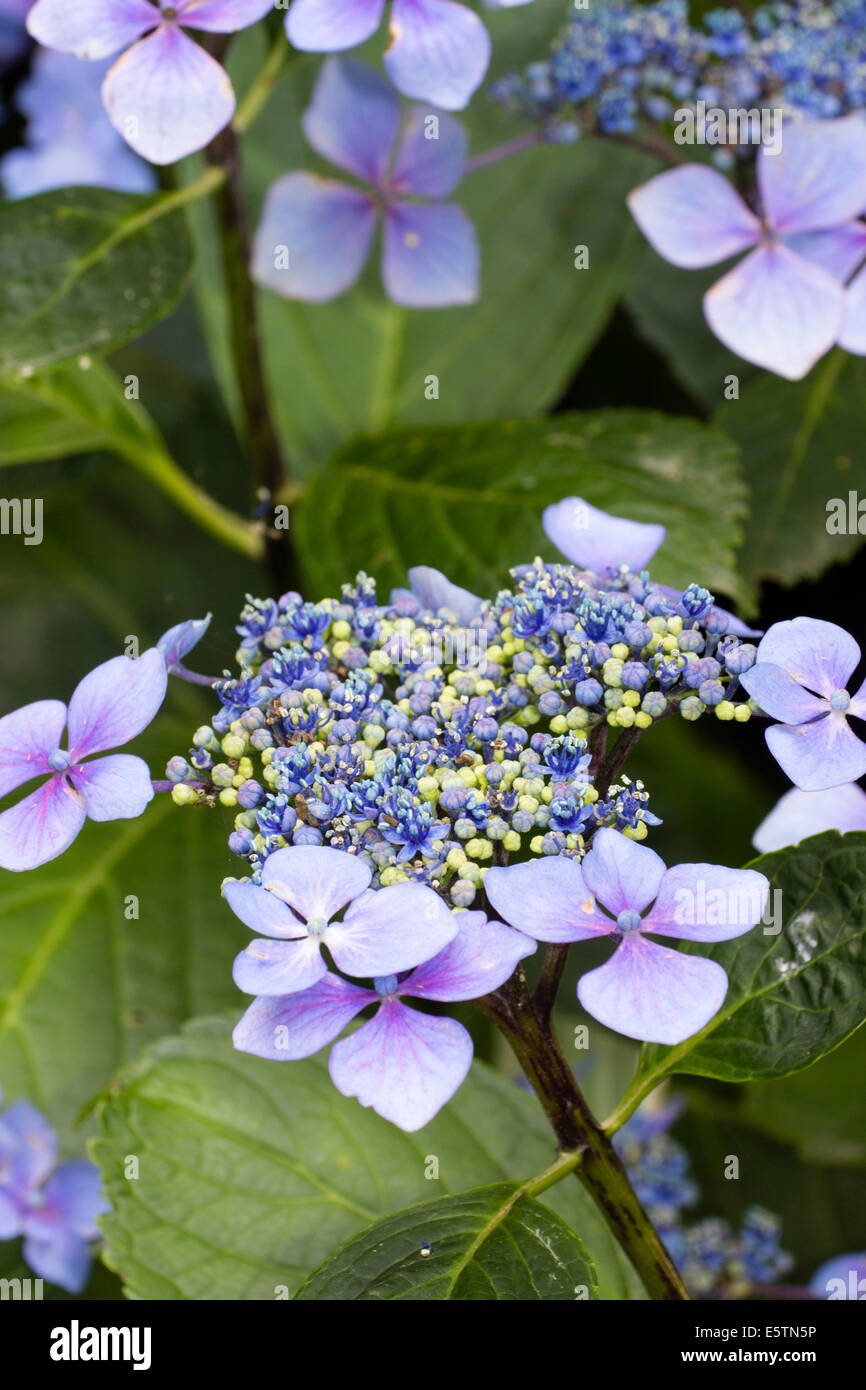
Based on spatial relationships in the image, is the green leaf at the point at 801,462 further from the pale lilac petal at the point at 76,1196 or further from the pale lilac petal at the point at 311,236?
the pale lilac petal at the point at 76,1196

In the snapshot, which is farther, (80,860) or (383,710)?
(80,860)

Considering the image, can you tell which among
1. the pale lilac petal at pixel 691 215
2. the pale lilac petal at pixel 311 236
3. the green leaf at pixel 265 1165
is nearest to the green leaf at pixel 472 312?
the pale lilac petal at pixel 311 236

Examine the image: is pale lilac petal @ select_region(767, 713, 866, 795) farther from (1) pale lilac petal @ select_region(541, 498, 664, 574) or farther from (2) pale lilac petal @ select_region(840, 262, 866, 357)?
(2) pale lilac petal @ select_region(840, 262, 866, 357)

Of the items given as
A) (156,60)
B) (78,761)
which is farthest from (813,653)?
(156,60)

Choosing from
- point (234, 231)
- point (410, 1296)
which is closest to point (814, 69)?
point (234, 231)

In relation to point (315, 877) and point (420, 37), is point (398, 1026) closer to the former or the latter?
point (315, 877)

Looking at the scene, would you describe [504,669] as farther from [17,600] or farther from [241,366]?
[17,600]
